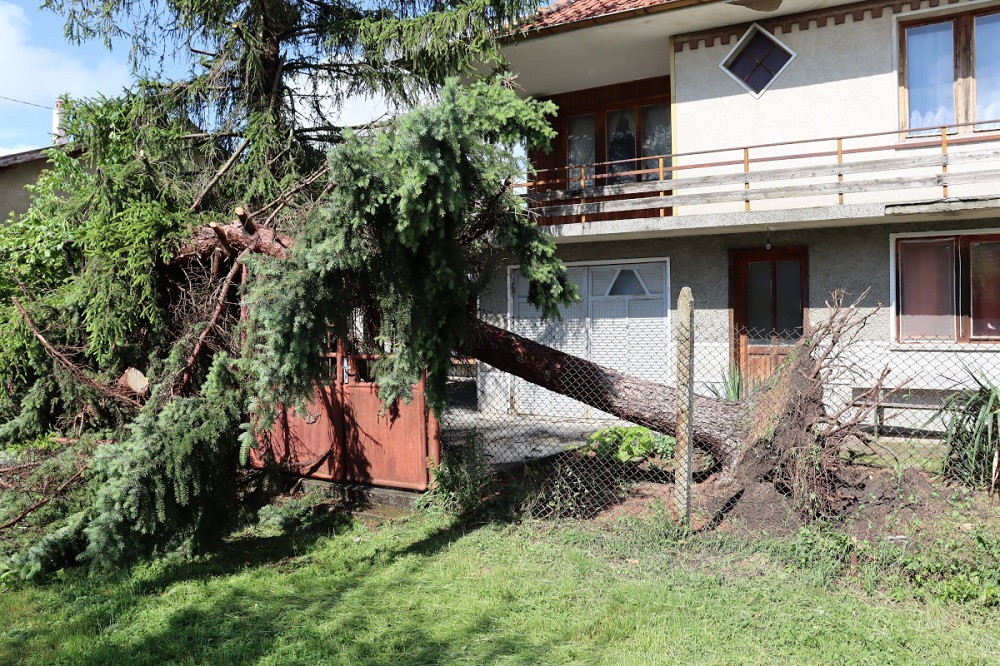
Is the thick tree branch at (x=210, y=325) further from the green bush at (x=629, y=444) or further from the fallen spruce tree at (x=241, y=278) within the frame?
the green bush at (x=629, y=444)

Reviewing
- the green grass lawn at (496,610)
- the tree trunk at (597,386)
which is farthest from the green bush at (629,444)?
the green grass lawn at (496,610)

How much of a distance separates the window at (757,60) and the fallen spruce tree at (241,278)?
4521mm

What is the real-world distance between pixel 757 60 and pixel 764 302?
3984mm

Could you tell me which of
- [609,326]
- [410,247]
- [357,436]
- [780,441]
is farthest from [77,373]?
[609,326]

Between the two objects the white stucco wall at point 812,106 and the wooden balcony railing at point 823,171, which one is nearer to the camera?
the wooden balcony railing at point 823,171

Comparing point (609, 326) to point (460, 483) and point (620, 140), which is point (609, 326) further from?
point (460, 483)

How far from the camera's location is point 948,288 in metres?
10.2

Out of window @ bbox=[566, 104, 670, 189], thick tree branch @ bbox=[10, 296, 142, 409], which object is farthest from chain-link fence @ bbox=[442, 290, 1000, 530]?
window @ bbox=[566, 104, 670, 189]

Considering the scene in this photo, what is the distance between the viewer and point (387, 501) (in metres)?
7.01

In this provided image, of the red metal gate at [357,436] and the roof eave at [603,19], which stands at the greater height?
the roof eave at [603,19]

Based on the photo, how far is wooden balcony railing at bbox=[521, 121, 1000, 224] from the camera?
958 centimetres

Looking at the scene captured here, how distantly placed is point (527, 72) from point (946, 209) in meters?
7.52

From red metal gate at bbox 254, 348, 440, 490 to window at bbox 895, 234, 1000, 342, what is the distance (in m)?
7.77

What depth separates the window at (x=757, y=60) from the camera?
1102 cm
